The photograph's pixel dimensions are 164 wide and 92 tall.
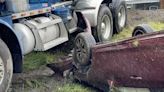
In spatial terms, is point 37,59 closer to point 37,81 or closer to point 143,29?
point 37,81

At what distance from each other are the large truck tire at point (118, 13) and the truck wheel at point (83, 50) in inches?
158

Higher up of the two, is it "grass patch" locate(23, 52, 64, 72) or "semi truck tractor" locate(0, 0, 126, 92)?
"semi truck tractor" locate(0, 0, 126, 92)

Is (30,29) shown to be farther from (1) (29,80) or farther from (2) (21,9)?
(1) (29,80)

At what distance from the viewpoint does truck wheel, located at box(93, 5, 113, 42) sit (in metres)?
9.27

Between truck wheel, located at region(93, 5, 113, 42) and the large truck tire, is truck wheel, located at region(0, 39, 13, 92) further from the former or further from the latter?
the large truck tire

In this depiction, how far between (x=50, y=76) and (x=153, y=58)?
8.71 ft

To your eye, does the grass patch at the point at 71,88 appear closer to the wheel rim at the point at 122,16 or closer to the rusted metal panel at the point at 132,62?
the rusted metal panel at the point at 132,62

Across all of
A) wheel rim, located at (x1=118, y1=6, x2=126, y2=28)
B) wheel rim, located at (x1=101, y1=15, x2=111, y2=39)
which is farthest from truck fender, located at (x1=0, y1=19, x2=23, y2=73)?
wheel rim, located at (x1=118, y1=6, x2=126, y2=28)

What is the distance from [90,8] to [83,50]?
296 cm

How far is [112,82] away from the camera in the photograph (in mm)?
5707

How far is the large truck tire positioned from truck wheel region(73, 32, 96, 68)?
4.00 m

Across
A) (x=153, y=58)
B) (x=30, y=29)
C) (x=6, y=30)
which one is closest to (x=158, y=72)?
(x=153, y=58)

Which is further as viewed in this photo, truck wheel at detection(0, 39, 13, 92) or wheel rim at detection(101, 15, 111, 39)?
wheel rim at detection(101, 15, 111, 39)

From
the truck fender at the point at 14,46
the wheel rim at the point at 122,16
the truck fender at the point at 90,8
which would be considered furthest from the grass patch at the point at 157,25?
the truck fender at the point at 14,46
